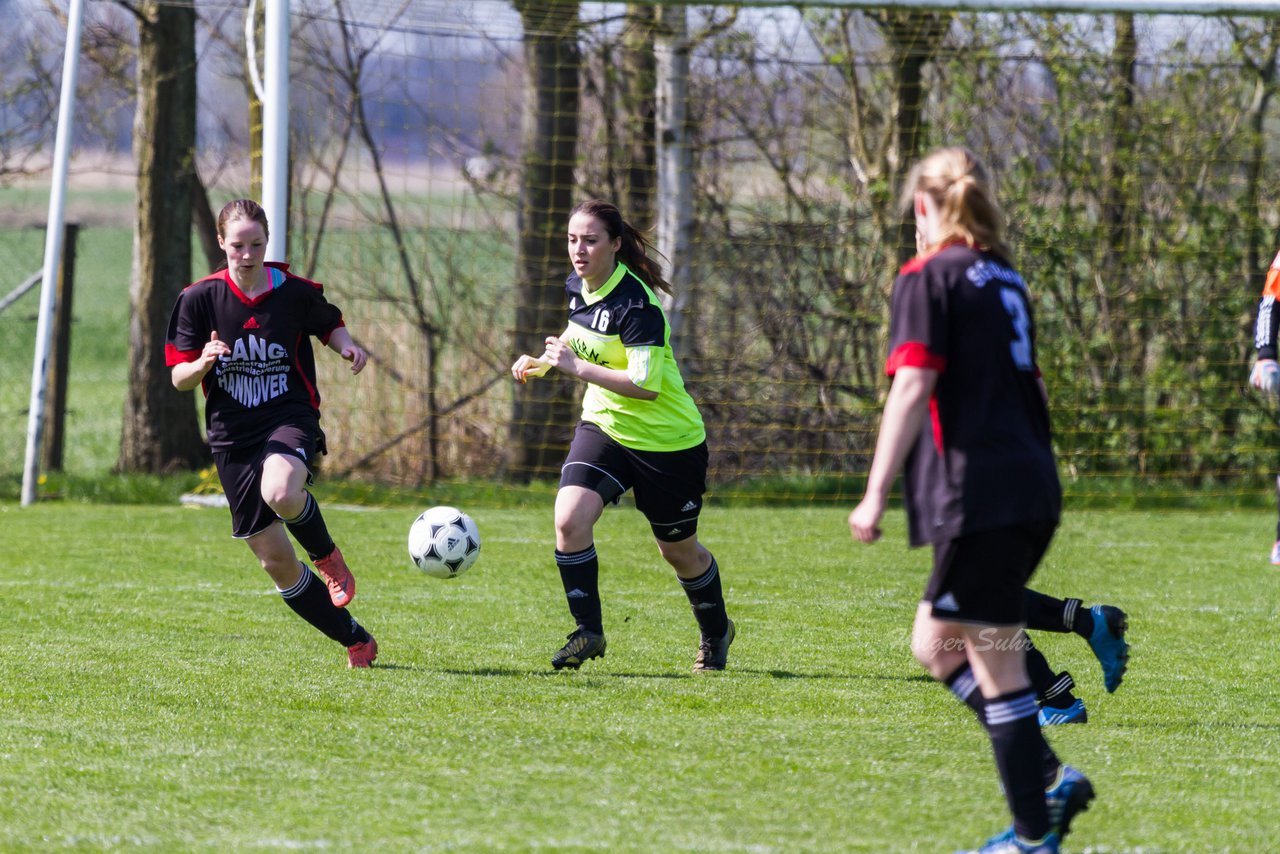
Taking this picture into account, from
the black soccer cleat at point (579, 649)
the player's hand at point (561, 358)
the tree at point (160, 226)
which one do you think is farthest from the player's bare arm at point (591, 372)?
the tree at point (160, 226)

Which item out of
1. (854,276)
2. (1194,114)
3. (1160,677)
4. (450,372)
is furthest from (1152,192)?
(1160,677)

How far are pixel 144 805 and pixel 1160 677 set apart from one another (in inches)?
140

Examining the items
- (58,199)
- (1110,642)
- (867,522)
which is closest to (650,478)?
(1110,642)

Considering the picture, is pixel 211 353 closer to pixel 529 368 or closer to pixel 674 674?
pixel 529 368

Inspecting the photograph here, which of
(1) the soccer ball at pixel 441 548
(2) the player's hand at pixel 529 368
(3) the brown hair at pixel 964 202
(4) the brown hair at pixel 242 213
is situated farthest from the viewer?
(1) the soccer ball at pixel 441 548

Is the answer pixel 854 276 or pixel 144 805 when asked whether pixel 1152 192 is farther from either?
pixel 144 805

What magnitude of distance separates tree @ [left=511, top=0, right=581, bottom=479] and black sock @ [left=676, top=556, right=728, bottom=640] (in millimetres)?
6394

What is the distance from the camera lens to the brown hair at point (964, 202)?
121 inches

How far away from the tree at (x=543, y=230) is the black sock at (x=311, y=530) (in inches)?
249

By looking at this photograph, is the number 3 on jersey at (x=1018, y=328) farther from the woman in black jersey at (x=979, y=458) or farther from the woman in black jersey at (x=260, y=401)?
the woman in black jersey at (x=260, y=401)

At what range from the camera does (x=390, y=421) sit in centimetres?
1155

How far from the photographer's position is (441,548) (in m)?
5.51

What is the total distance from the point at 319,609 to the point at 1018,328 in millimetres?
2980

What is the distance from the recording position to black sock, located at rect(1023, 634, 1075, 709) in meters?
4.36
